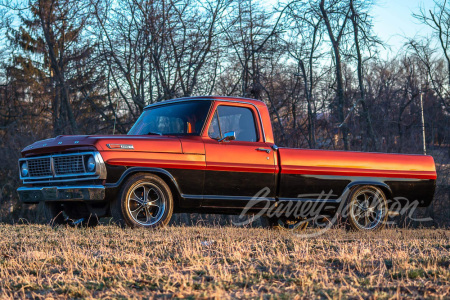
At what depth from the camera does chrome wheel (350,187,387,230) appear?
10.4 metres

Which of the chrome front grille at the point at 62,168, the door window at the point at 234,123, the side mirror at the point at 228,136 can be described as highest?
the door window at the point at 234,123

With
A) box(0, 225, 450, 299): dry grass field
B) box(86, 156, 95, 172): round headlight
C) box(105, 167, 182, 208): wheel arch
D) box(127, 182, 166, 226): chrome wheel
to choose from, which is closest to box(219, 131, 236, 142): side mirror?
box(105, 167, 182, 208): wheel arch

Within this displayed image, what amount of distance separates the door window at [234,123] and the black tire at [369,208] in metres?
2.02

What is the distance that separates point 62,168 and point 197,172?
1804mm

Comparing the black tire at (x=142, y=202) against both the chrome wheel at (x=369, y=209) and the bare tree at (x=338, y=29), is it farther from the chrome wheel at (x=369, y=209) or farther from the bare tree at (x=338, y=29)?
the bare tree at (x=338, y=29)

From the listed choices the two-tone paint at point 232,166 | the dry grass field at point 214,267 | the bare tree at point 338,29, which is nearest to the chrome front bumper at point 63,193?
the two-tone paint at point 232,166

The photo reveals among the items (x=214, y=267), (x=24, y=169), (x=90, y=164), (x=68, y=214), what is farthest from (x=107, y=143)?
(x=214, y=267)

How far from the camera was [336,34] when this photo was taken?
23750 millimetres

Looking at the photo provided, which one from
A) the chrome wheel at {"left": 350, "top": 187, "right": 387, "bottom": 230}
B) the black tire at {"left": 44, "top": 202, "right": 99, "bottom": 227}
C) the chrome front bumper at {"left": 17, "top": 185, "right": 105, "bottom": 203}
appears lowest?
the chrome wheel at {"left": 350, "top": 187, "right": 387, "bottom": 230}

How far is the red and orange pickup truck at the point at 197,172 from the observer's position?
8438mm

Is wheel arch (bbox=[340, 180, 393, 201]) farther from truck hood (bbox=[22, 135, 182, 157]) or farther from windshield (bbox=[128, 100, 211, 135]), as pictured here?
truck hood (bbox=[22, 135, 182, 157])

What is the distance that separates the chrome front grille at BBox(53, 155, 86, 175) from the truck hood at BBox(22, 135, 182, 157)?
0.11m

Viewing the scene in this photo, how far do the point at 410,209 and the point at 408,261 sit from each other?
17.2 feet

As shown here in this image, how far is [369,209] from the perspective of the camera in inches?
413
